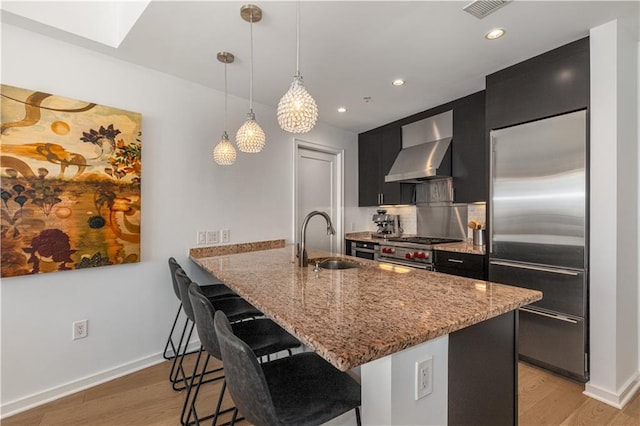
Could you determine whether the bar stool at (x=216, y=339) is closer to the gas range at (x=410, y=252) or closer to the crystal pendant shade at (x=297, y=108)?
the crystal pendant shade at (x=297, y=108)

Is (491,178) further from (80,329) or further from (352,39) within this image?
(80,329)

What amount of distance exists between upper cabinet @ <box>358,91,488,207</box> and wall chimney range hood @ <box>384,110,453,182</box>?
0.06m

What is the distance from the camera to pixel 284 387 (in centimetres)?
116

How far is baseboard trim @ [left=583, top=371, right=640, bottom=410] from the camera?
1965 mm

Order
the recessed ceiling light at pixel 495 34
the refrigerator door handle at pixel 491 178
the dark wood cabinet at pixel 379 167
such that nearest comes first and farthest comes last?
the recessed ceiling light at pixel 495 34, the refrigerator door handle at pixel 491 178, the dark wood cabinet at pixel 379 167

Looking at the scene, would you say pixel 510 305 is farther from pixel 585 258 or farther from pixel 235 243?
pixel 235 243

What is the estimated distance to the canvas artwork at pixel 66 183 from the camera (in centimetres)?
190

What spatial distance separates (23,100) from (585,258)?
3965 mm

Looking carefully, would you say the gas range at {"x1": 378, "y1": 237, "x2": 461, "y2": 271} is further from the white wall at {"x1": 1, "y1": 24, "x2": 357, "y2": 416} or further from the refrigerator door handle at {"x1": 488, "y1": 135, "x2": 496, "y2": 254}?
the white wall at {"x1": 1, "y1": 24, "x2": 357, "y2": 416}

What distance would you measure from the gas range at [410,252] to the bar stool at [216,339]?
2003 mm

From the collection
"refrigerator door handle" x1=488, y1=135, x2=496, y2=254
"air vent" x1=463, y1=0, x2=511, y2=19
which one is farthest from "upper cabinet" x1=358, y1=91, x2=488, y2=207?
"air vent" x1=463, y1=0, x2=511, y2=19

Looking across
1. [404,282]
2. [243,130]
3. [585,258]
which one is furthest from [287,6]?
[585,258]

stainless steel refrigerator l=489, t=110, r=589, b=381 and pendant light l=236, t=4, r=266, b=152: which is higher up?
pendant light l=236, t=4, r=266, b=152

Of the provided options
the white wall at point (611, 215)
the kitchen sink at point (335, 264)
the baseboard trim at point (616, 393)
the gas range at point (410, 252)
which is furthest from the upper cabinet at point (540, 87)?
the baseboard trim at point (616, 393)
